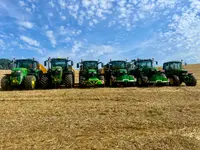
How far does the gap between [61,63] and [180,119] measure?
13.2 metres

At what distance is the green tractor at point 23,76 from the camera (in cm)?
1681

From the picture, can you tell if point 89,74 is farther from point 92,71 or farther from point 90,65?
point 90,65

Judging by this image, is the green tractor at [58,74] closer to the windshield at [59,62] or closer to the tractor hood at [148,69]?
the windshield at [59,62]

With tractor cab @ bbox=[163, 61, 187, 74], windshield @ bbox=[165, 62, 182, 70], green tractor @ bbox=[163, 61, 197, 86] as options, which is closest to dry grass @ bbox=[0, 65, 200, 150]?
green tractor @ bbox=[163, 61, 197, 86]

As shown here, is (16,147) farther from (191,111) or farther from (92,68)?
(92,68)

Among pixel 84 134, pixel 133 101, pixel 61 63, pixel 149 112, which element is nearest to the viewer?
pixel 84 134

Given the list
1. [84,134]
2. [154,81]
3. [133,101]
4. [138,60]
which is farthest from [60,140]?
[138,60]

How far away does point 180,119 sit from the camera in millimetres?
7457

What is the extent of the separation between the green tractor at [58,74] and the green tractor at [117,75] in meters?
3.01

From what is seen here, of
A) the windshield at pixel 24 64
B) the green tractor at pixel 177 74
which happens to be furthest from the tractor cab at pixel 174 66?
the windshield at pixel 24 64

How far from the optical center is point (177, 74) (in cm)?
2062

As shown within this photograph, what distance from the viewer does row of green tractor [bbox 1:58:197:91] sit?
17.3 m

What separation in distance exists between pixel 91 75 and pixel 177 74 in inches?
289

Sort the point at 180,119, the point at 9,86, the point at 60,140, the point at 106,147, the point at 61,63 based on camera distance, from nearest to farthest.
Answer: the point at 106,147
the point at 60,140
the point at 180,119
the point at 9,86
the point at 61,63
